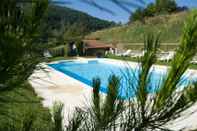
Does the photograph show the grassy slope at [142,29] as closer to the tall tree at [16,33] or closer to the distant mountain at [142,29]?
the distant mountain at [142,29]

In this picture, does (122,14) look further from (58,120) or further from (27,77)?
(58,120)

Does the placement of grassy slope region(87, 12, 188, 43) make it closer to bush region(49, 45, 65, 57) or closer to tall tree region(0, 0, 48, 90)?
bush region(49, 45, 65, 57)

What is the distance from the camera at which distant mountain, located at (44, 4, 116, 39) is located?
3.16ft

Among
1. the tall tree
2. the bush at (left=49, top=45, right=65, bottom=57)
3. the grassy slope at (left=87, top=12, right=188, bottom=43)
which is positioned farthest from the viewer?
the grassy slope at (left=87, top=12, right=188, bottom=43)

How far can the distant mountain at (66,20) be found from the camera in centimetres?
96

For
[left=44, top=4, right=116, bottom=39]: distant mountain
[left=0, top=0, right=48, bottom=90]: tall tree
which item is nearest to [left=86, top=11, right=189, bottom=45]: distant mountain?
[left=44, top=4, right=116, bottom=39]: distant mountain

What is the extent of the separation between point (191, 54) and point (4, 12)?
573 millimetres

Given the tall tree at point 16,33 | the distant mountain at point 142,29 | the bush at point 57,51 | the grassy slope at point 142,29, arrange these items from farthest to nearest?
the distant mountain at point 142,29 < the grassy slope at point 142,29 < the bush at point 57,51 < the tall tree at point 16,33

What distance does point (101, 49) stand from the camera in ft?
122

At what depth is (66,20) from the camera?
1.08 meters

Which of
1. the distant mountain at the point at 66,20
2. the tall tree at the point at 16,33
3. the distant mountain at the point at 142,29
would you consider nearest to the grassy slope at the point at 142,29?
the distant mountain at the point at 142,29

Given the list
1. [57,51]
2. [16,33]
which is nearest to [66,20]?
[57,51]

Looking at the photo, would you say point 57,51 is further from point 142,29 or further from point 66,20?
point 142,29

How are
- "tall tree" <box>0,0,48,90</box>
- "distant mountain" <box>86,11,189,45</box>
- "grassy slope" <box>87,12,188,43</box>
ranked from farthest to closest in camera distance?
"distant mountain" <box>86,11,189,45</box> → "grassy slope" <box>87,12,188,43</box> → "tall tree" <box>0,0,48,90</box>
